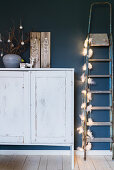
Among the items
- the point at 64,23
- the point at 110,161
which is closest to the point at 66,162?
the point at 110,161

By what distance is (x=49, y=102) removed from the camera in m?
2.76

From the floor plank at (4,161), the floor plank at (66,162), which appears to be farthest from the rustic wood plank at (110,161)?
the floor plank at (4,161)

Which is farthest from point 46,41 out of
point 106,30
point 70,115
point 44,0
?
point 70,115

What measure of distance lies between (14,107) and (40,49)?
3.63ft

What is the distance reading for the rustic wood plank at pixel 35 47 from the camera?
3209 millimetres

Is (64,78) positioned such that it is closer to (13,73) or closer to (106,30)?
(13,73)

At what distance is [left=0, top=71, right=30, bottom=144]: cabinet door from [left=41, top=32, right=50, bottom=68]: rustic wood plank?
0.55 m

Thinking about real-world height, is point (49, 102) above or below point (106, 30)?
below

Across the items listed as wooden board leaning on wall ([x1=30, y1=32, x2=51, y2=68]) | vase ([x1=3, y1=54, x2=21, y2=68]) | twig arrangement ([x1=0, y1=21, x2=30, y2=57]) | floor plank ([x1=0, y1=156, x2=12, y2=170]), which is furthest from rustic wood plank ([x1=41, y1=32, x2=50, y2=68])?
floor plank ([x1=0, y1=156, x2=12, y2=170])

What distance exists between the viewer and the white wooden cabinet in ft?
9.01

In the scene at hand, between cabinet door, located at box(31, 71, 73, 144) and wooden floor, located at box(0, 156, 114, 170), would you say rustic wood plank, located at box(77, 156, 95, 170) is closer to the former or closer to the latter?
wooden floor, located at box(0, 156, 114, 170)

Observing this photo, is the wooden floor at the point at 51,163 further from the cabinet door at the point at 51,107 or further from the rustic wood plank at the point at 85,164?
the cabinet door at the point at 51,107

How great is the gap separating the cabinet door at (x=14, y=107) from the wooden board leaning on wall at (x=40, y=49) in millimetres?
530

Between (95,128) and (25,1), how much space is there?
Answer: 2523mm
